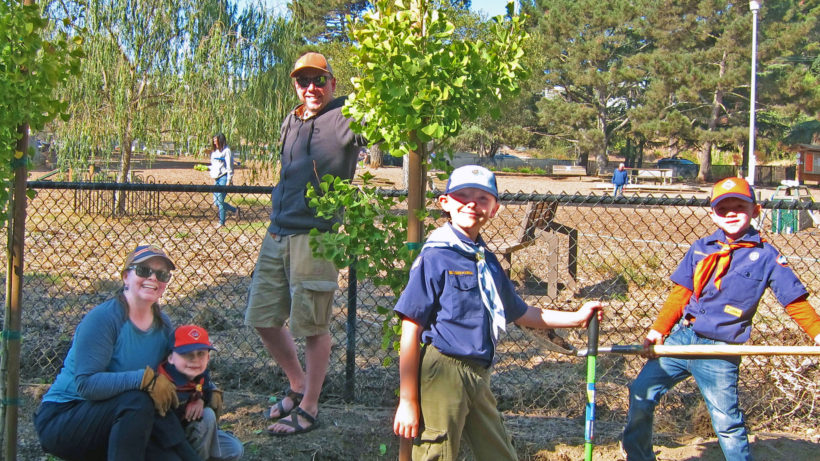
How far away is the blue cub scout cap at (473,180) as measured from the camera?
2.48 metres

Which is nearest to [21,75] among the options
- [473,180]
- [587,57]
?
[473,180]

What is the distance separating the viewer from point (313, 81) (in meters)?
3.56

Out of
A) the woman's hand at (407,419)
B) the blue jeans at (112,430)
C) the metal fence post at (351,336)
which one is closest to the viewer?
the woman's hand at (407,419)

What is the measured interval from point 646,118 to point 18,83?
38.0 meters

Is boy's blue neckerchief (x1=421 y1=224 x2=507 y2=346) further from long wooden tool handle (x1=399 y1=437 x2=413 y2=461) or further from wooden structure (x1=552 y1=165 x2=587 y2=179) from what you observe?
wooden structure (x1=552 y1=165 x2=587 y2=179)

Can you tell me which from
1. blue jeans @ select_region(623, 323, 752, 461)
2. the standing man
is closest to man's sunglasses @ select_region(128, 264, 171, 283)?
the standing man

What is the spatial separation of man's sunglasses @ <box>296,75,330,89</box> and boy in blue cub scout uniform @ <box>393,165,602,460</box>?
51.1 inches

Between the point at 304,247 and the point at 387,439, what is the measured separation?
3.49 feet

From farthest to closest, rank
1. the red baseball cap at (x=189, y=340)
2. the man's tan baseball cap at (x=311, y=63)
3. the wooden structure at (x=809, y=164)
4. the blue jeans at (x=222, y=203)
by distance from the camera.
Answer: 1. the wooden structure at (x=809, y=164)
2. the blue jeans at (x=222, y=203)
3. the man's tan baseball cap at (x=311, y=63)
4. the red baseball cap at (x=189, y=340)

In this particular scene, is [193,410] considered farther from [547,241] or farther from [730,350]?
[547,241]

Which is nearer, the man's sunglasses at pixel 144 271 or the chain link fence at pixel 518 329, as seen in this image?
the man's sunglasses at pixel 144 271

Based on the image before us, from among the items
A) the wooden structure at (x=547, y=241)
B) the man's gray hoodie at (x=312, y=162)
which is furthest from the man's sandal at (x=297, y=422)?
the wooden structure at (x=547, y=241)

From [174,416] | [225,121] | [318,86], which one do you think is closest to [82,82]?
[225,121]

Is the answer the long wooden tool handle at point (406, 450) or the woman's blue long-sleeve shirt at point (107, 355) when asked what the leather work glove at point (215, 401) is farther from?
the long wooden tool handle at point (406, 450)
